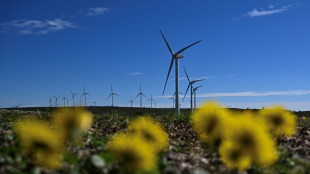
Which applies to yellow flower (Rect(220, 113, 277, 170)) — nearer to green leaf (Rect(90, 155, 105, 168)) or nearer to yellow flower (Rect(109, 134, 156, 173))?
yellow flower (Rect(109, 134, 156, 173))

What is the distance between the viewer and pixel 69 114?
4105mm

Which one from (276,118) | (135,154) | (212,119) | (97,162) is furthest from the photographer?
(276,118)

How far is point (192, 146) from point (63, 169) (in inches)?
169

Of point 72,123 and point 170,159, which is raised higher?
point 72,123

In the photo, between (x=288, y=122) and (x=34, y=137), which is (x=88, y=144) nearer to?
(x=34, y=137)

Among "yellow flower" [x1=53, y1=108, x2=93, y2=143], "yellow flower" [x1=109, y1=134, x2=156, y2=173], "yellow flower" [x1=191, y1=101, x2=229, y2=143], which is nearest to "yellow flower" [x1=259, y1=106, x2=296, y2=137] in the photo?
"yellow flower" [x1=191, y1=101, x2=229, y2=143]

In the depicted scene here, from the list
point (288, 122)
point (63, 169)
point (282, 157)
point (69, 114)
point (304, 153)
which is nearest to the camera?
point (69, 114)

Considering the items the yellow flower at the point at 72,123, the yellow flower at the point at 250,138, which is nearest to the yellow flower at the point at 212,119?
the yellow flower at the point at 250,138

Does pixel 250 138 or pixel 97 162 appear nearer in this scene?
pixel 250 138

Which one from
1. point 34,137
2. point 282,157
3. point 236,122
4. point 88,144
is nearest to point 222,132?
point 236,122

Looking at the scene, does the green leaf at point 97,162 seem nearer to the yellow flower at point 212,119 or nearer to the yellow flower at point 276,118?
the yellow flower at point 212,119

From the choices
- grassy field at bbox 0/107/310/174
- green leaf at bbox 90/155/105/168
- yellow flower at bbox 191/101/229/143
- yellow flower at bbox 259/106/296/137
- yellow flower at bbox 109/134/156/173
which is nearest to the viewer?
yellow flower at bbox 109/134/156/173

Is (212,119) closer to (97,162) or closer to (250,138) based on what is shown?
(250,138)

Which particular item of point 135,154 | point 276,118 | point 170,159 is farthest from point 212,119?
point 170,159
